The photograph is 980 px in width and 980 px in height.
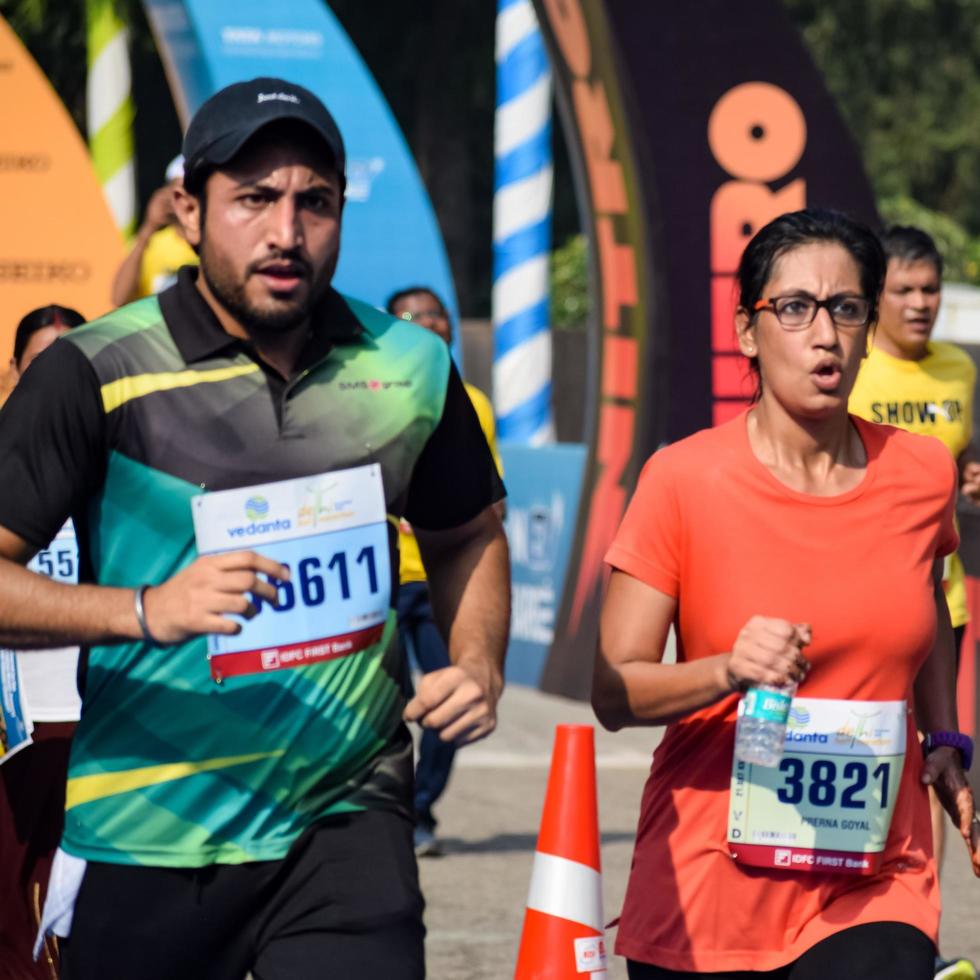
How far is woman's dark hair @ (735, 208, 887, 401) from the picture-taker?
4051mm

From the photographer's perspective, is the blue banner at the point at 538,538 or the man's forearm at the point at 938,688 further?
the blue banner at the point at 538,538

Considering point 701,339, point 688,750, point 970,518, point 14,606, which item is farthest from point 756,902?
point 701,339

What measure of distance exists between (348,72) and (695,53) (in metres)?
3.82

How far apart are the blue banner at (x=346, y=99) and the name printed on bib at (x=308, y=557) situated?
10309 mm

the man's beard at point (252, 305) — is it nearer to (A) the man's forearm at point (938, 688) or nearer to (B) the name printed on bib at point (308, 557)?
(B) the name printed on bib at point (308, 557)

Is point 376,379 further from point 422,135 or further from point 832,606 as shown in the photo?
point 422,135

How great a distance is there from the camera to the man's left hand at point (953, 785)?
415cm

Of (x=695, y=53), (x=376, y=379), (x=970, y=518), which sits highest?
(x=695, y=53)

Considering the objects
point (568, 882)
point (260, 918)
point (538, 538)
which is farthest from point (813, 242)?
point (538, 538)

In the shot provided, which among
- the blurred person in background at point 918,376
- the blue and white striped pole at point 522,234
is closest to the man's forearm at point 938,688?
the blurred person in background at point 918,376

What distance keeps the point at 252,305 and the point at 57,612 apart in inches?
21.9

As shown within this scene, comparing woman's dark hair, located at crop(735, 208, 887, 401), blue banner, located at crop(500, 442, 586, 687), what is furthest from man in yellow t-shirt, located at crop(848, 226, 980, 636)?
blue banner, located at crop(500, 442, 586, 687)

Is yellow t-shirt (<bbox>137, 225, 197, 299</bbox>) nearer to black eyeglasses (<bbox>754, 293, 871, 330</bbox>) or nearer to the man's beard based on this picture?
black eyeglasses (<bbox>754, 293, 871, 330</bbox>)

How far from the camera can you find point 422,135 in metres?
29.2
